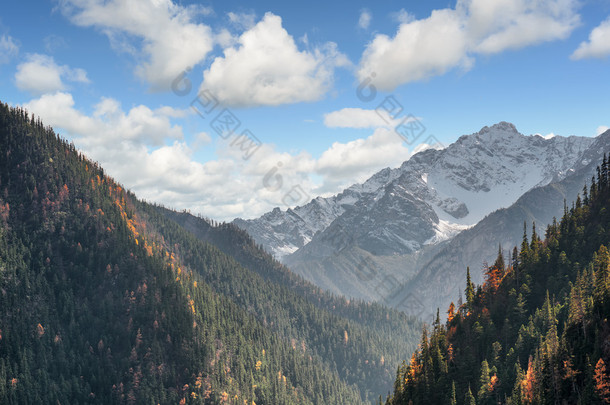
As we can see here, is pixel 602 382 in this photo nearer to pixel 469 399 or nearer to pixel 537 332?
pixel 469 399

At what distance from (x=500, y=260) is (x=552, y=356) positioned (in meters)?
75.0

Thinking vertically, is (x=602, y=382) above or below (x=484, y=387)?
above

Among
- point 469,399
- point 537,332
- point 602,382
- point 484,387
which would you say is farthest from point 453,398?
point 602,382

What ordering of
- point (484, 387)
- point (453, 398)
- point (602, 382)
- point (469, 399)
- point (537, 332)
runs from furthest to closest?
point (537, 332) → point (453, 398) → point (469, 399) → point (484, 387) → point (602, 382)

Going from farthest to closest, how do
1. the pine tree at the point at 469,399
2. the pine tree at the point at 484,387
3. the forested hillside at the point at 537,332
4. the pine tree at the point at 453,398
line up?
the pine tree at the point at 453,398, the pine tree at the point at 484,387, the pine tree at the point at 469,399, the forested hillside at the point at 537,332

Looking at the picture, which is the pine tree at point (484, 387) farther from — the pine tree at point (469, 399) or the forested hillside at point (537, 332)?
the pine tree at point (469, 399)

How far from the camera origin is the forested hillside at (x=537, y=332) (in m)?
110

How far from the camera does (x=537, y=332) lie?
456 ft

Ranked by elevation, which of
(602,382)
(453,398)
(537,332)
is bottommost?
(453,398)

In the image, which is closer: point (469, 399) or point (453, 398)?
point (469, 399)

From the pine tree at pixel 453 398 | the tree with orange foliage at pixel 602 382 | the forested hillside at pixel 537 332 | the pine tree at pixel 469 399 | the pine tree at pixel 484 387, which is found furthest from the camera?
the pine tree at pixel 453 398

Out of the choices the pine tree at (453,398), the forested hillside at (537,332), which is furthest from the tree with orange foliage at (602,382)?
the pine tree at (453,398)

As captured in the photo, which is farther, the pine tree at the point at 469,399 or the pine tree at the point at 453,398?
the pine tree at the point at 453,398

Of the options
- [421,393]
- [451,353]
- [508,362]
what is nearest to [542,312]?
[508,362]
